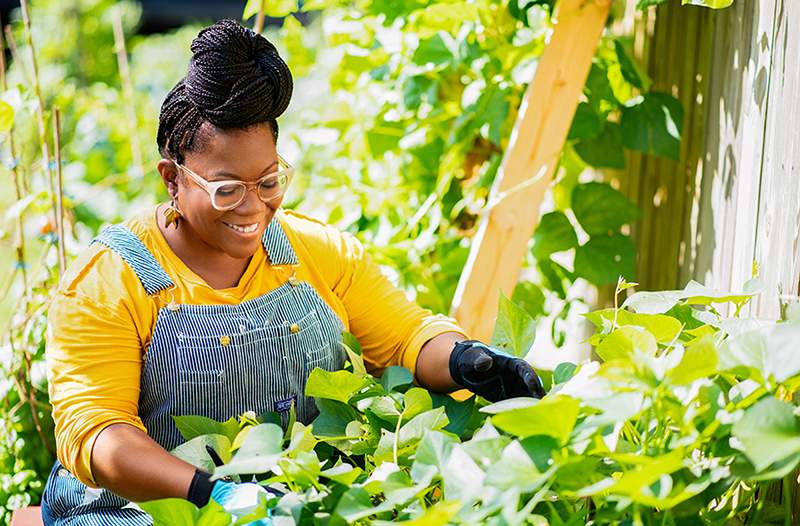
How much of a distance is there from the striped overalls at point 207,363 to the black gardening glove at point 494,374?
0.84 ft

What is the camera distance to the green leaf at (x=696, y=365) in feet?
3.36

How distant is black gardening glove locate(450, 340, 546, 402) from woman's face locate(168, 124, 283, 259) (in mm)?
393

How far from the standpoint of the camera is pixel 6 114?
2121 mm

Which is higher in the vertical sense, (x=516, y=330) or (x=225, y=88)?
(x=225, y=88)

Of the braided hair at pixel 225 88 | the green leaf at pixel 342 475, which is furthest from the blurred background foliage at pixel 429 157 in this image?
the green leaf at pixel 342 475

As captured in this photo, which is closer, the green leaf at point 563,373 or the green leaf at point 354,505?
the green leaf at point 354,505

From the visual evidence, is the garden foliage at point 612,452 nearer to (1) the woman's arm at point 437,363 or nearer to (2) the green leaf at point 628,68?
(1) the woman's arm at point 437,363

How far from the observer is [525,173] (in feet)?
7.14

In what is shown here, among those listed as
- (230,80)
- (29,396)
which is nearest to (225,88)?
(230,80)

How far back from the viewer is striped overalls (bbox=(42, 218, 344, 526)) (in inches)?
61.9

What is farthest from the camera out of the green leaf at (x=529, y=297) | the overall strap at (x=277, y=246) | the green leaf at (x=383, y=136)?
the green leaf at (x=383, y=136)

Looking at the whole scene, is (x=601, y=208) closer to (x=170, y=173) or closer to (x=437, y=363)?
(x=437, y=363)

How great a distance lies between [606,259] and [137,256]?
1.16 m

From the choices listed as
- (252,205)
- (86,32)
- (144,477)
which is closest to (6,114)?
(252,205)
